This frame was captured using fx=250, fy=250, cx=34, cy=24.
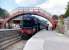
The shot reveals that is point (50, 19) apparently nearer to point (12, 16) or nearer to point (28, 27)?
point (12, 16)

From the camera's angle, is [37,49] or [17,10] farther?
[17,10]

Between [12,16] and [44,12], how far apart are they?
27.0 feet

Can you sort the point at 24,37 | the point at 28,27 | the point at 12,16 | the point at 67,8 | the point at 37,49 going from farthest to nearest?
the point at 12,16 < the point at 67,8 < the point at 28,27 < the point at 24,37 < the point at 37,49

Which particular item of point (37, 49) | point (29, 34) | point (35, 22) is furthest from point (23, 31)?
point (37, 49)

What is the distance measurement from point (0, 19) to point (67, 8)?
18088mm

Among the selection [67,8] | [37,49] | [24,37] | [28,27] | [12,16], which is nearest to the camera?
[37,49]

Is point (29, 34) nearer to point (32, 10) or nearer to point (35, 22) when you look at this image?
point (35, 22)

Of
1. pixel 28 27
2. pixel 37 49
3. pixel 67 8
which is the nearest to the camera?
pixel 37 49

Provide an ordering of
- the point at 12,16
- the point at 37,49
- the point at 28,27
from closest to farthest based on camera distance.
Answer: the point at 37,49 → the point at 28,27 → the point at 12,16

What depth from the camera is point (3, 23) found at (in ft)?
206

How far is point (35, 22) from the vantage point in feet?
110

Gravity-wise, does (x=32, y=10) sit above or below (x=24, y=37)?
above

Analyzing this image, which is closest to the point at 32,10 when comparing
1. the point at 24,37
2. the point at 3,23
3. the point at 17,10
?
the point at 17,10

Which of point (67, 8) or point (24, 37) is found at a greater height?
point (67, 8)
